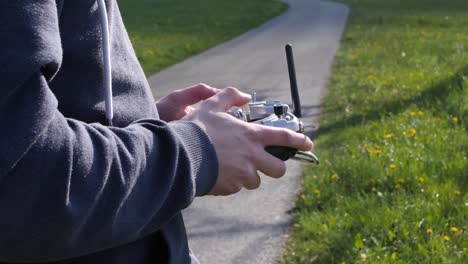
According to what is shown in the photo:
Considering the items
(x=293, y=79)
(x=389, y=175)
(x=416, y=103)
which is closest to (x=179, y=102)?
(x=293, y=79)

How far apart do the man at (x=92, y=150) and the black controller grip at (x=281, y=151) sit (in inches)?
0.7

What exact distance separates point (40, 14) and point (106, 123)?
0.26 metres

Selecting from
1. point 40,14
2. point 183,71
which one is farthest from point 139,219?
point 183,71

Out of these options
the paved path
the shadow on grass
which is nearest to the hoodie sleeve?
the paved path

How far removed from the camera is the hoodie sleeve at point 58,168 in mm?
1015

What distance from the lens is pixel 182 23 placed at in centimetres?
2223

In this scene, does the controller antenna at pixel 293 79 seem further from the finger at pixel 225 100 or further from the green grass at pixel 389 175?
the green grass at pixel 389 175

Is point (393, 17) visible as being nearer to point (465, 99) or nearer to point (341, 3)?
point (341, 3)

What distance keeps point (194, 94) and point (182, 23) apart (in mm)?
20830

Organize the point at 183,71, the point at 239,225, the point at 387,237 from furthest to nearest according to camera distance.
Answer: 1. the point at 183,71
2. the point at 239,225
3. the point at 387,237

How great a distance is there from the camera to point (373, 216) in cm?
429

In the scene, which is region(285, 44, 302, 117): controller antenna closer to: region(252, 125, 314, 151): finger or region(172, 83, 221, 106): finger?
region(172, 83, 221, 106): finger

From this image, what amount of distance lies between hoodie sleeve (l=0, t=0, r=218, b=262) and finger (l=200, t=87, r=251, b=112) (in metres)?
0.14

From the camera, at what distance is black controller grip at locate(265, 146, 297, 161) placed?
52.5 inches
